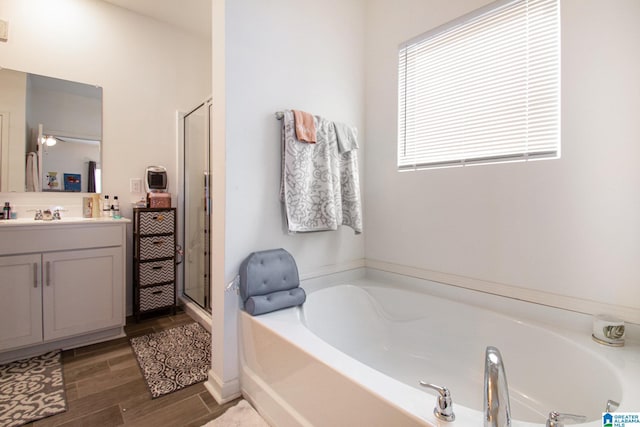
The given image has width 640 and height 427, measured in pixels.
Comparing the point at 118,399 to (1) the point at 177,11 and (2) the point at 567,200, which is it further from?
(1) the point at 177,11

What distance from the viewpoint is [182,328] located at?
2.43 m

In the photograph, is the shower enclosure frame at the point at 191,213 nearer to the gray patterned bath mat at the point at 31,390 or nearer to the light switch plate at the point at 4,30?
the gray patterned bath mat at the point at 31,390

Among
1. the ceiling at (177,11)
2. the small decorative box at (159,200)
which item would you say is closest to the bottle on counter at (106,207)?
the small decorative box at (159,200)

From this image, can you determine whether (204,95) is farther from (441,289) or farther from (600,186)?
(600,186)

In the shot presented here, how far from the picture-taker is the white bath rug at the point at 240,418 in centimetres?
138

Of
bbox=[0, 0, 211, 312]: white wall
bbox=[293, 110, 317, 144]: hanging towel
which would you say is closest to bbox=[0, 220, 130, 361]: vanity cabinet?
bbox=[0, 0, 211, 312]: white wall

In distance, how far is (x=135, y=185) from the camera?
267cm

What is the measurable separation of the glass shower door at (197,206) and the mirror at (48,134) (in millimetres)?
721

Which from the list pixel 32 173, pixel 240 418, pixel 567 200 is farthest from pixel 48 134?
pixel 567 200

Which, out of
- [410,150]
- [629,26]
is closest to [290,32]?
[410,150]

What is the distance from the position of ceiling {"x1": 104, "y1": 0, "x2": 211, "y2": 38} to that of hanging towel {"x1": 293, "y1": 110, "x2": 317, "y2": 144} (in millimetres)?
1739

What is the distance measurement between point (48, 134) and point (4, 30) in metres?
0.77

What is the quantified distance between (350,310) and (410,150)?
1193mm

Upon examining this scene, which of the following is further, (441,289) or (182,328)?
(182,328)
